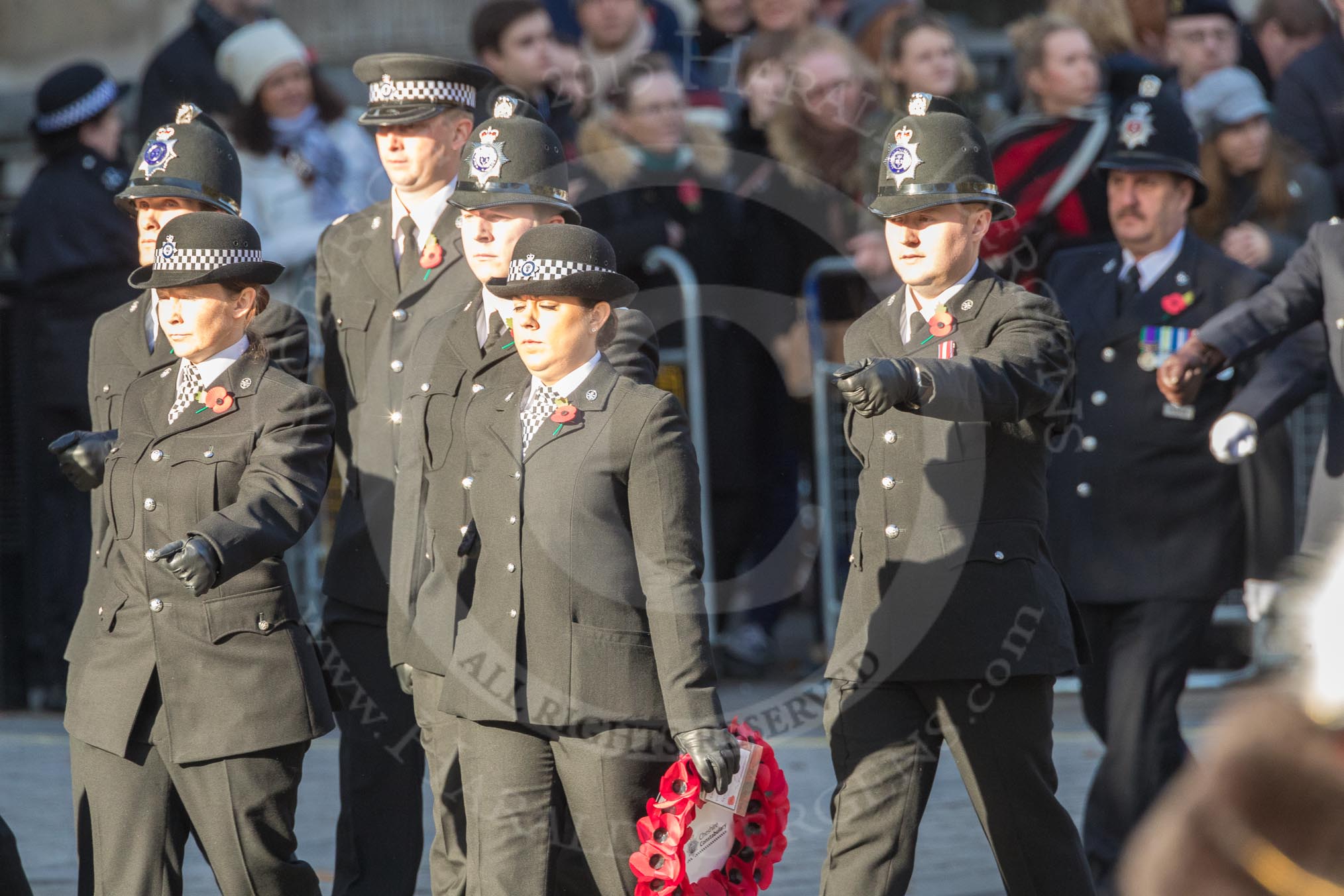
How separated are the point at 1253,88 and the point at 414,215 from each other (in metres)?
4.29

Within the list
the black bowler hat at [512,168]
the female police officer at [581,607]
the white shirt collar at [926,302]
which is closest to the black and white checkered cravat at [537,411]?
the female police officer at [581,607]

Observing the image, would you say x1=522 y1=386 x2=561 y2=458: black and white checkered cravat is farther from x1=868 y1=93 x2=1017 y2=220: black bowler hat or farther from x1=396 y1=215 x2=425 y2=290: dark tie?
x1=396 y1=215 x2=425 y2=290: dark tie

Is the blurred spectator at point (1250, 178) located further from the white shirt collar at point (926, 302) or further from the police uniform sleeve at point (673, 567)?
the police uniform sleeve at point (673, 567)

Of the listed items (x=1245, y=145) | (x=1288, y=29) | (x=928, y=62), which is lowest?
(x=1245, y=145)

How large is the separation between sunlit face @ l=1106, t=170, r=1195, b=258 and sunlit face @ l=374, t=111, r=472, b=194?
206cm

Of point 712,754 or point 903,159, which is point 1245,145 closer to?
point 903,159

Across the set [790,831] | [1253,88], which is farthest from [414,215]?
[1253,88]

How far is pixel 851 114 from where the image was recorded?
8422mm

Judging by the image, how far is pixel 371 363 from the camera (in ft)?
18.3

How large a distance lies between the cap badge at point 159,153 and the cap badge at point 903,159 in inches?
75.9

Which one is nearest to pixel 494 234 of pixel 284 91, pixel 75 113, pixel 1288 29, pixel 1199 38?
pixel 284 91

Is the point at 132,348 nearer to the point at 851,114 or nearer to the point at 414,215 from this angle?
the point at 414,215

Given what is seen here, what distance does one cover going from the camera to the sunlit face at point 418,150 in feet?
18.3

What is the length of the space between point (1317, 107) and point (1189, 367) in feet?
12.2
